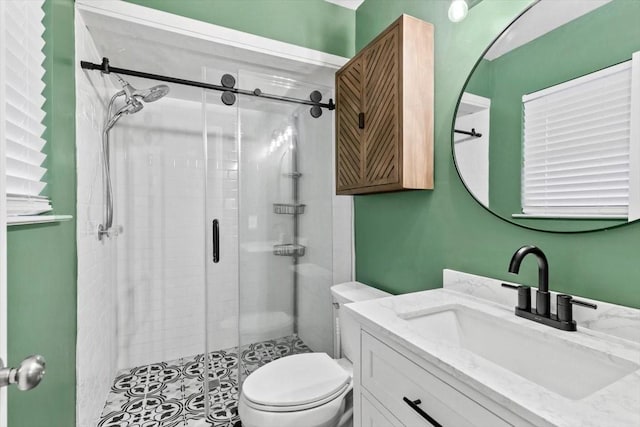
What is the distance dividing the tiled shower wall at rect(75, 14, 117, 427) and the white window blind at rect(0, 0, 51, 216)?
0.44 meters

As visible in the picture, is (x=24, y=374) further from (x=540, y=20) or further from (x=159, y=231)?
(x=159, y=231)

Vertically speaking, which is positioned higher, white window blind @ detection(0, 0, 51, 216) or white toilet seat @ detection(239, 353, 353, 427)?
white window blind @ detection(0, 0, 51, 216)

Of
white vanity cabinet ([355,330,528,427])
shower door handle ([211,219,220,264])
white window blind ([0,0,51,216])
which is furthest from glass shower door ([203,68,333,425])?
white vanity cabinet ([355,330,528,427])

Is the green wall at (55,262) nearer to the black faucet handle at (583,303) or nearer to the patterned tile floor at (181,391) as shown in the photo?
the patterned tile floor at (181,391)

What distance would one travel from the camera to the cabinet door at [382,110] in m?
1.37

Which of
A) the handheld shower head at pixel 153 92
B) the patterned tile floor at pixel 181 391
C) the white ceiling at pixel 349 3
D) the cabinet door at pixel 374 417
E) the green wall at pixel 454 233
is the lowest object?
the patterned tile floor at pixel 181 391

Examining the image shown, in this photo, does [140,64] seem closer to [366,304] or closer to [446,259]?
[366,304]

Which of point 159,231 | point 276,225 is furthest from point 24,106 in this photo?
point 159,231

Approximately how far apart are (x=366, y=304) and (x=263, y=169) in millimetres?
993

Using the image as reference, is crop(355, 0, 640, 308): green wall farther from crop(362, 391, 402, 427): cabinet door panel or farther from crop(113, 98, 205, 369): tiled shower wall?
crop(113, 98, 205, 369): tiled shower wall

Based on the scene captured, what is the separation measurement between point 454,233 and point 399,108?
60 centimetres

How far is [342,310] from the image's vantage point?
1638 mm

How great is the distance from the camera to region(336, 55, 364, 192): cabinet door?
1.64m

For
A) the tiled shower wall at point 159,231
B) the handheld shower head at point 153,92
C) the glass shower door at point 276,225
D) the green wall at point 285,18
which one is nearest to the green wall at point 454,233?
the green wall at point 285,18
